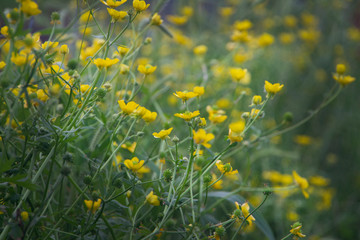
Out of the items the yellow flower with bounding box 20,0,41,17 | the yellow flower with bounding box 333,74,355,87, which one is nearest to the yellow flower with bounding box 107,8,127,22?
the yellow flower with bounding box 20,0,41,17

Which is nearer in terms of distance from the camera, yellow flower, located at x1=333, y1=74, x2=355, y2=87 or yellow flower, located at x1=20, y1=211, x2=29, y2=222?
yellow flower, located at x1=20, y1=211, x2=29, y2=222

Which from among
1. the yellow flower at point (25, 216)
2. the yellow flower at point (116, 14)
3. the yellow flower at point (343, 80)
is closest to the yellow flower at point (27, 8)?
the yellow flower at point (116, 14)

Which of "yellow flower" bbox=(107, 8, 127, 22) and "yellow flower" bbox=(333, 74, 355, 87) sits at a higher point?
"yellow flower" bbox=(107, 8, 127, 22)

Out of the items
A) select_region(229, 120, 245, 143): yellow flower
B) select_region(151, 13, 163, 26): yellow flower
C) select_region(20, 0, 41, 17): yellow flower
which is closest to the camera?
select_region(20, 0, 41, 17): yellow flower

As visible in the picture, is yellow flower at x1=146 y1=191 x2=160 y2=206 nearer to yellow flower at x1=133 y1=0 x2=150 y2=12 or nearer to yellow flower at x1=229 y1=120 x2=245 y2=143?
yellow flower at x1=229 y1=120 x2=245 y2=143

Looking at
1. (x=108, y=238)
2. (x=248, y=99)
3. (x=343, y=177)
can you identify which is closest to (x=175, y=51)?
(x=248, y=99)

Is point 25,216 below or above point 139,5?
below

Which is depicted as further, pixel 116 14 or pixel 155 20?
pixel 155 20

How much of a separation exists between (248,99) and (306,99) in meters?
0.58

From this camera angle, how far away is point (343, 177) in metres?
1.53

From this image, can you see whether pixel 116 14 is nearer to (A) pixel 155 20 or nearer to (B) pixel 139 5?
(B) pixel 139 5

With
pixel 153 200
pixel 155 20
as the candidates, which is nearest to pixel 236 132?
pixel 153 200

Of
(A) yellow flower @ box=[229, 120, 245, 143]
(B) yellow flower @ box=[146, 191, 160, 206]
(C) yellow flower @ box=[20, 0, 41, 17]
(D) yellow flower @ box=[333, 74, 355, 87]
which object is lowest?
(D) yellow flower @ box=[333, 74, 355, 87]

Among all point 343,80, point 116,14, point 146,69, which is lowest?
point 343,80
